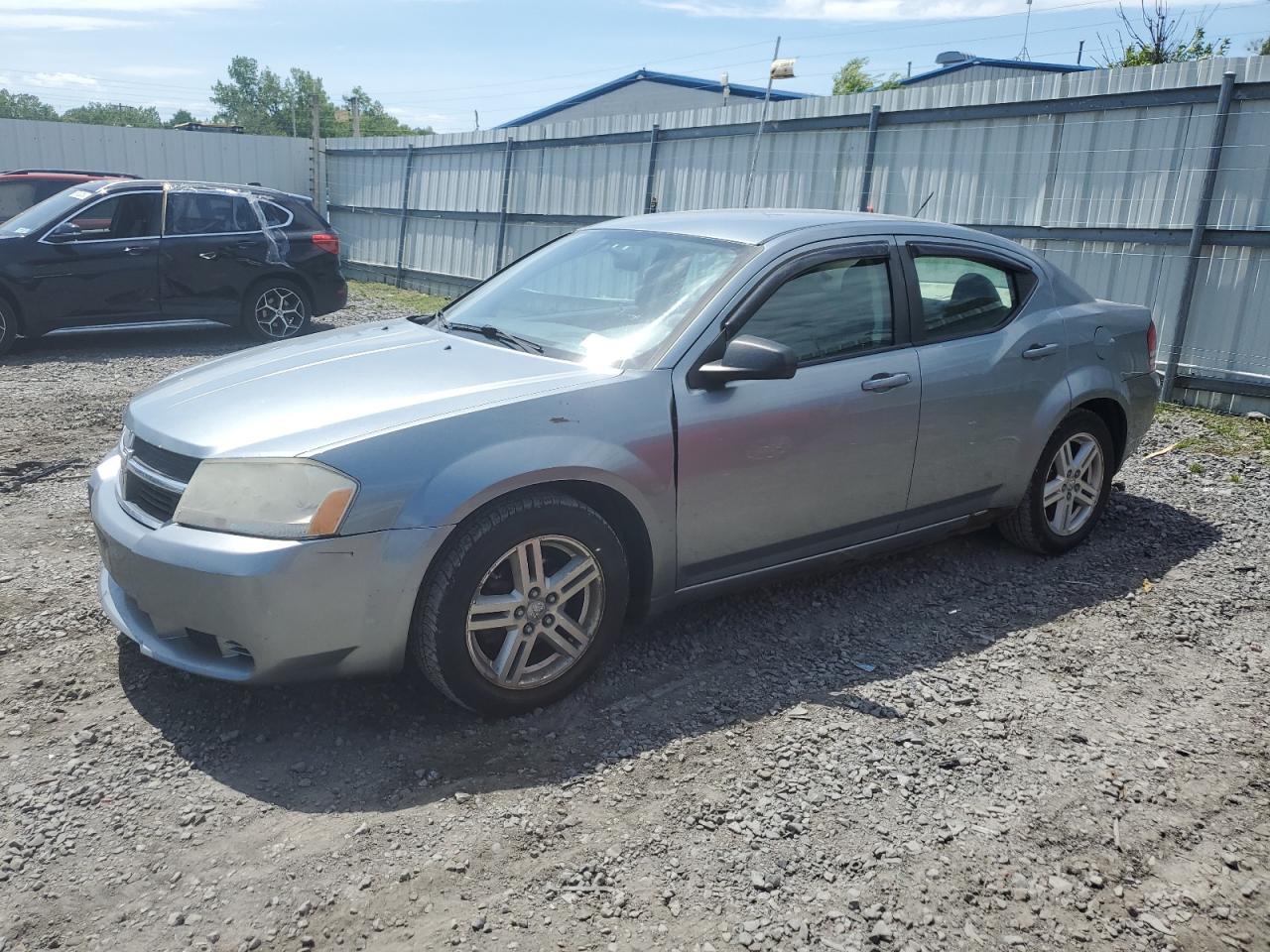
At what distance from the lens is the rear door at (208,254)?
10.7 m

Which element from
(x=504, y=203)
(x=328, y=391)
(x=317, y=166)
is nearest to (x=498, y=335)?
(x=328, y=391)

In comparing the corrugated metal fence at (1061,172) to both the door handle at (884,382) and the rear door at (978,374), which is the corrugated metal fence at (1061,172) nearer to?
the rear door at (978,374)

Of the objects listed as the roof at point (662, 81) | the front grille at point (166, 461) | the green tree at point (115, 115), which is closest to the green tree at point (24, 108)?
the green tree at point (115, 115)

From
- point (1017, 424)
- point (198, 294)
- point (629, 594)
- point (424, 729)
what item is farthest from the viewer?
point (198, 294)

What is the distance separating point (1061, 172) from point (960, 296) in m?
5.18

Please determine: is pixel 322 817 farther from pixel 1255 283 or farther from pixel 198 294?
pixel 198 294

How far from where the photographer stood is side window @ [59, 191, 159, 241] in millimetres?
10250

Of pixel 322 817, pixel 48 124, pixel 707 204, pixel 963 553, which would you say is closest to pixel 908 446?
pixel 963 553

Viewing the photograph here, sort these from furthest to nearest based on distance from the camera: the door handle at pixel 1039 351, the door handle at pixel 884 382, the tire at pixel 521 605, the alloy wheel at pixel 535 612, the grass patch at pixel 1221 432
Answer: the grass patch at pixel 1221 432
the door handle at pixel 1039 351
the door handle at pixel 884 382
the alloy wheel at pixel 535 612
the tire at pixel 521 605

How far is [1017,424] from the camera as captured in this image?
15.7ft

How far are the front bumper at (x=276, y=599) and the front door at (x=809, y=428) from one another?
109 centimetres

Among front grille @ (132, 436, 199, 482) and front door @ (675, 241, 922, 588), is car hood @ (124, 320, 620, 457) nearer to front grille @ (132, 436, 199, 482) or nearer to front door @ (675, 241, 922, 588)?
front grille @ (132, 436, 199, 482)

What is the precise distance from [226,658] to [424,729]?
68 cm

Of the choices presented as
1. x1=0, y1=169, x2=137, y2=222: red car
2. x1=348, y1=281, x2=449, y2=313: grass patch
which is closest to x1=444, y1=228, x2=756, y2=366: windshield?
x1=348, y1=281, x2=449, y2=313: grass patch
